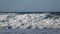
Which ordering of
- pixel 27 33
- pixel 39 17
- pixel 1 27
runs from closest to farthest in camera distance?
pixel 27 33 → pixel 1 27 → pixel 39 17

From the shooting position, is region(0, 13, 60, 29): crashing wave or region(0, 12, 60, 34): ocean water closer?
region(0, 12, 60, 34): ocean water

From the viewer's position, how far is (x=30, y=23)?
1644mm

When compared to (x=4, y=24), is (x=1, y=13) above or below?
above

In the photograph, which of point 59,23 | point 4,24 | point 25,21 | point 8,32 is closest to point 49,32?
point 59,23

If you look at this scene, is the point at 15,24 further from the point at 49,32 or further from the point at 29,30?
the point at 49,32

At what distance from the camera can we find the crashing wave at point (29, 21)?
5.28ft

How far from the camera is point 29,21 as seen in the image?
5.49 ft

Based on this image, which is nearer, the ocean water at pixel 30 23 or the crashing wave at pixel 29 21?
the ocean water at pixel 30 23

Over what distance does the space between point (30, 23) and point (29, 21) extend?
0.14 feet

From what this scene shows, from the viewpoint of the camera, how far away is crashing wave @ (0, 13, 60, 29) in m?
1.61

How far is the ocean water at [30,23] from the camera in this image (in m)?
1.50

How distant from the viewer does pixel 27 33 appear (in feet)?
4.82

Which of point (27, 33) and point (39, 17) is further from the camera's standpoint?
point (39, 17)

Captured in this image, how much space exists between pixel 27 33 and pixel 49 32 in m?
0.27
